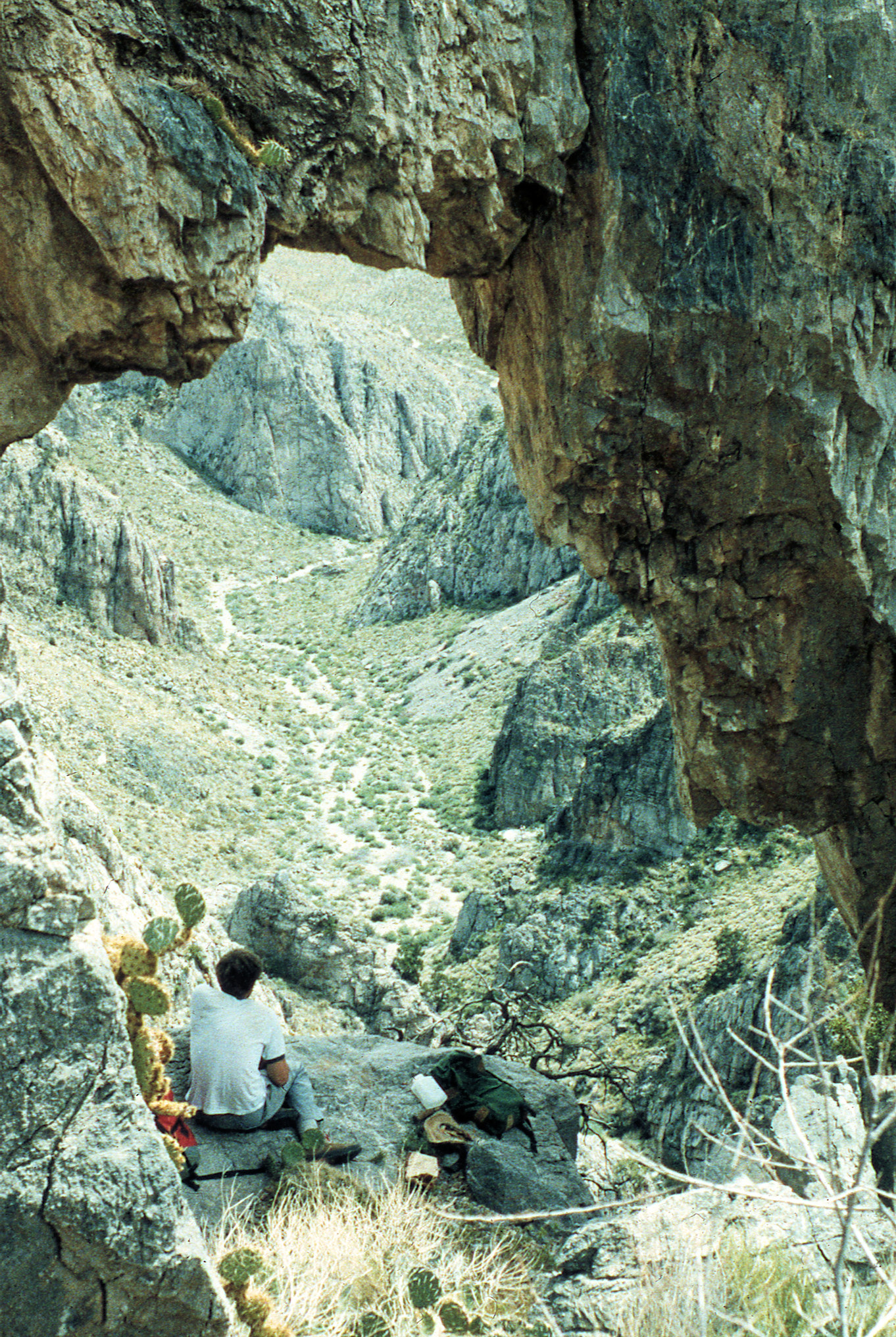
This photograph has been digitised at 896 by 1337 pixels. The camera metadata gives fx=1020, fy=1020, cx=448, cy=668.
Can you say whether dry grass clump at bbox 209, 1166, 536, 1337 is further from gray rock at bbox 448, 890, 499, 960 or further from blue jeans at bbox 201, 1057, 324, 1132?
gray rock at bbox 448, 890, 499, 960

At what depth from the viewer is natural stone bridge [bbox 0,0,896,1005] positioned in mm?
5469

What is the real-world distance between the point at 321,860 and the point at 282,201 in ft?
88.7

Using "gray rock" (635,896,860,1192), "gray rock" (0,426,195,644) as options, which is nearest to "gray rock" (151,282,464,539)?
"gray rock" (0,426,195,644)

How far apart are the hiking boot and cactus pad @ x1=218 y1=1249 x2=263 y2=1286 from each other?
6.32 feet

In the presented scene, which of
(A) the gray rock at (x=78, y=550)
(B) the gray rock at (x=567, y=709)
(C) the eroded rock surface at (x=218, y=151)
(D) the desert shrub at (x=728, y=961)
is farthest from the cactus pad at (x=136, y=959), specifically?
(A) the gray rock at (x=78, y=550)

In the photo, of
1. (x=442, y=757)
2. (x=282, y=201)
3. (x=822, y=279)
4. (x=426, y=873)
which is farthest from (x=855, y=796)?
(x=442, y=757)

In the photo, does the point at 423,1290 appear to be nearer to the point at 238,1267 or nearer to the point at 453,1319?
the point at 453,1319

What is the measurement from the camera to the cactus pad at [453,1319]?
4.95 meters

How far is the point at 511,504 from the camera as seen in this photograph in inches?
2176

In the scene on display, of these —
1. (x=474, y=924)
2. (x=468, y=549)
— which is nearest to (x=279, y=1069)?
(x=474, y=924)

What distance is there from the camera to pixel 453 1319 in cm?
497

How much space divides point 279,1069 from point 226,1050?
0.49 metres

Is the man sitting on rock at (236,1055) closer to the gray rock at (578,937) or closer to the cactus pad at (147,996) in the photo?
the cactus pad at (147,996)

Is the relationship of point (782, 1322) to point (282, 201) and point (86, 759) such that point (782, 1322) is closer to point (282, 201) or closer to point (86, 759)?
A: point (282, 201)
